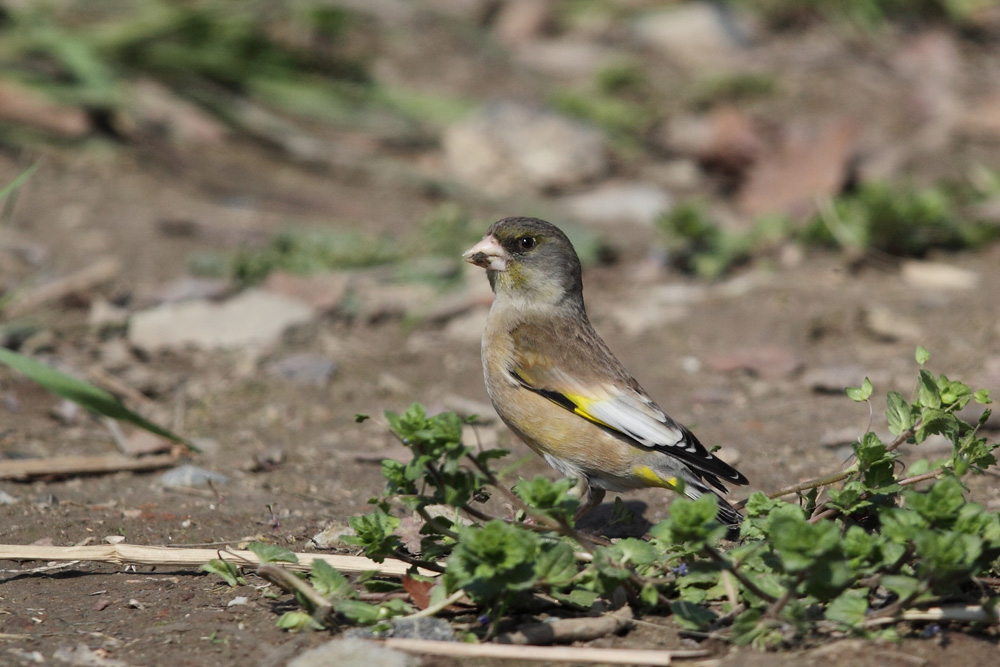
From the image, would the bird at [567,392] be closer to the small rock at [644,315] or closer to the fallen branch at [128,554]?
the fallen branch at [128,554]

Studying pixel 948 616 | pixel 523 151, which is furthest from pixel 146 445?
pixel 523 151

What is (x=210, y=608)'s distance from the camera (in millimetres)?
3291

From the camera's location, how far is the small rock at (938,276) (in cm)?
657

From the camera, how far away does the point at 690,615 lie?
2.94 meters

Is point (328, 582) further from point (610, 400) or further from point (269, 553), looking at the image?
point (610, 400)

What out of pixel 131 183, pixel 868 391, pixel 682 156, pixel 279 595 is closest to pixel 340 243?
pixel 131 183

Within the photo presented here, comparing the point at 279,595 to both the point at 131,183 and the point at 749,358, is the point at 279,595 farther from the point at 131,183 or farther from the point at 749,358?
the point at 131,183

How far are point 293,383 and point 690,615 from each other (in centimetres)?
319

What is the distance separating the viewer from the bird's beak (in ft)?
15.7

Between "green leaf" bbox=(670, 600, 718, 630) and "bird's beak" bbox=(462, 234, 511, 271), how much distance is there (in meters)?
2.11

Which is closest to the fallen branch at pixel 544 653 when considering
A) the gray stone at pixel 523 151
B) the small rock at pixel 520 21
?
the gray stone at pixel 523 151

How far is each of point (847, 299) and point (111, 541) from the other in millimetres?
4296

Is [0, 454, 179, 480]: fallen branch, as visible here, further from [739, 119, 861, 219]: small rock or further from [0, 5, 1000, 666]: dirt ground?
[739, 119, 861, 219]: small rock

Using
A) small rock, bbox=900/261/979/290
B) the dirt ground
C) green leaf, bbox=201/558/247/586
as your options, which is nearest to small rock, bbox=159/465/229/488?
the dirt ground
